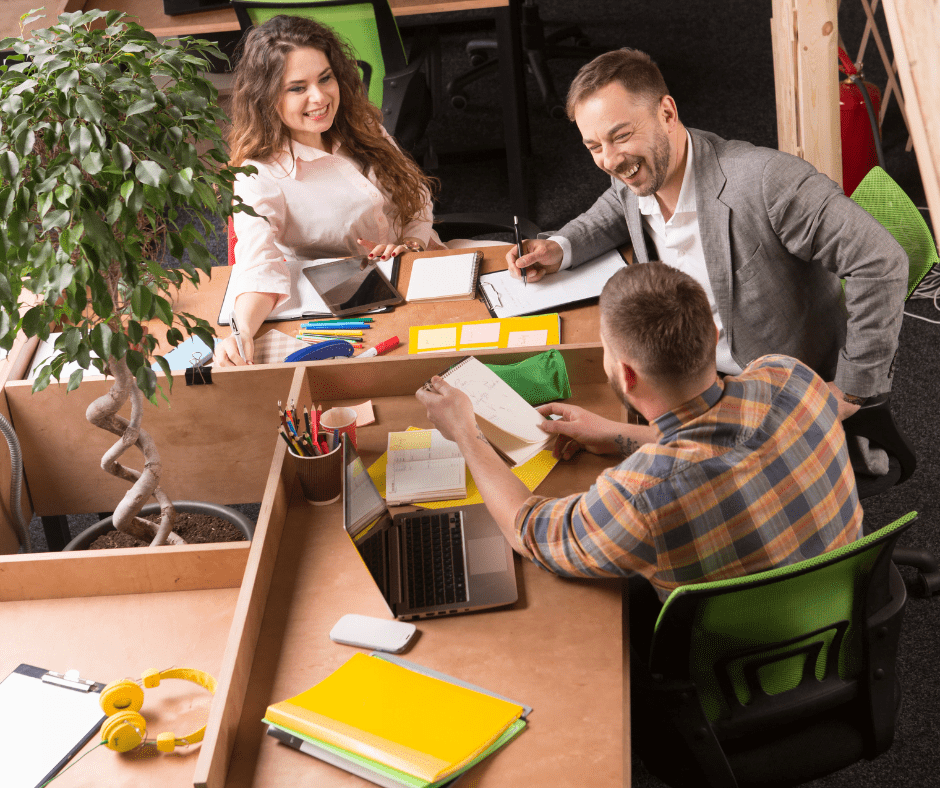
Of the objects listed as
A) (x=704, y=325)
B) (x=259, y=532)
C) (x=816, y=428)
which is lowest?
(x=259, y=532)

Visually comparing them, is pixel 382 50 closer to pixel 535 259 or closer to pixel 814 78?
pixel 535 259

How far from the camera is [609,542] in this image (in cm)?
136

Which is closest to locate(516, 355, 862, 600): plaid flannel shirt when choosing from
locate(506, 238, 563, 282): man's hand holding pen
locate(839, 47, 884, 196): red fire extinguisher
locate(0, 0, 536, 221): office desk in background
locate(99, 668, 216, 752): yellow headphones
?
locate(99, 668, 216, 752): yellow headphones

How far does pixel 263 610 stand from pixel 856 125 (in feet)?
10.3

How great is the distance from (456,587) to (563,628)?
0.20 m

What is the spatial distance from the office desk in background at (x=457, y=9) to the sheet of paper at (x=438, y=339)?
166cm

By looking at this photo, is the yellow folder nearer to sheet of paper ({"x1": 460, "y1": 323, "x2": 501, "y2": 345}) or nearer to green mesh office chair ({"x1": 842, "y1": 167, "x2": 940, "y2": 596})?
sheet of paper ({"x1": 460, "y1": 323, "x2": 501, "y2": 345})

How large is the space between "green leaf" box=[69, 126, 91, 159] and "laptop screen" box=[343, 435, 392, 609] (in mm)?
589

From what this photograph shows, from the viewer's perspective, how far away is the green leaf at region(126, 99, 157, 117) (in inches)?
53.6

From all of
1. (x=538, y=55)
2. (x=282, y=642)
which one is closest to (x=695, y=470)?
(x=282, y=642)

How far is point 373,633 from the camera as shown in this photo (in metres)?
1.46

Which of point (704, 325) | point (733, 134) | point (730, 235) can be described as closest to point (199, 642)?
point (704, 325)

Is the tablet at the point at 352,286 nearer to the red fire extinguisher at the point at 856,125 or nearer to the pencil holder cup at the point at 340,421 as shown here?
the pencil holder cup at the point at 340,421

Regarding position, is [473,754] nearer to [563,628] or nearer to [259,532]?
[563,628]
